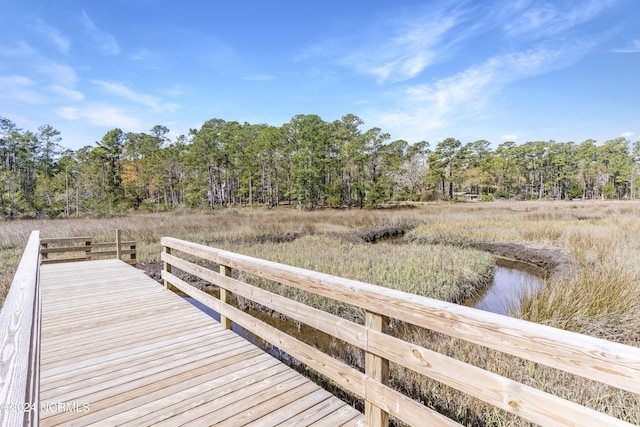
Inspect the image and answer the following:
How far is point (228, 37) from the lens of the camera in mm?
14633

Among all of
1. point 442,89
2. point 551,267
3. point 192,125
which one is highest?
point 192,125

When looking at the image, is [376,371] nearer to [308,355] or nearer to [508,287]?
[308,355]

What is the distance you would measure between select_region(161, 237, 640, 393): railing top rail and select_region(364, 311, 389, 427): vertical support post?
10cm

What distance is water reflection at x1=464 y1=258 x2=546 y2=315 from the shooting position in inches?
232

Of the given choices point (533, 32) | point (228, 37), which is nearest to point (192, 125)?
point (228, 37)

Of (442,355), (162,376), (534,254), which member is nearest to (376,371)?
(442,355)

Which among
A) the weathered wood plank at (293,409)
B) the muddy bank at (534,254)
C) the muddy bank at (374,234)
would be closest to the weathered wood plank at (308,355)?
the weathered wood plank at (293,409)

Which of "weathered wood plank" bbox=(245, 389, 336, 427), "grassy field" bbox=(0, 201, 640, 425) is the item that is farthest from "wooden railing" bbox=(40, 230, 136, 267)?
"weathered wood plank" bbox=(245, 389, 336, 427)

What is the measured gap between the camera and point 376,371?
80.4 inches

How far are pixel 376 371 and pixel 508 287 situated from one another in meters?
7.67

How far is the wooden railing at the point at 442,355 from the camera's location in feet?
3.71

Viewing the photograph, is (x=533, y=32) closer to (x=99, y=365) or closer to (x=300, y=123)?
(x=99, y=365)

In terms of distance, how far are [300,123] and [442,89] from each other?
2057 centimetres

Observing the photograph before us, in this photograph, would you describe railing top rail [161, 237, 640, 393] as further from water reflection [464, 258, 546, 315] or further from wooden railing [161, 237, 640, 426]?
water reflection [464, 258, 546, 315]
